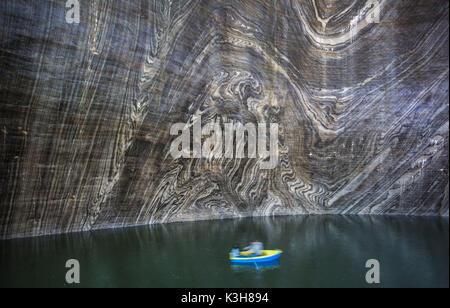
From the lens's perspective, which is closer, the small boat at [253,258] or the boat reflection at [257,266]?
the boat reflection at [257,266]

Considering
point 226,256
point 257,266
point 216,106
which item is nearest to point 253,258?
point 257,266

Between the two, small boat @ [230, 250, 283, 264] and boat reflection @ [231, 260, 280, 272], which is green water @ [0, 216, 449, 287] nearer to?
boat reflection @ [231, 260, 280, 272]


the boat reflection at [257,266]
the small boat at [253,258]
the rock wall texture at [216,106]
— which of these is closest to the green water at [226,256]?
the boat reflection at [257,266]

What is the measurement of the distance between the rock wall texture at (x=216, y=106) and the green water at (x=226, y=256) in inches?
42.6

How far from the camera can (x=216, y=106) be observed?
11.9 metres

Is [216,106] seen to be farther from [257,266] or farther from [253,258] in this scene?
[257,266]

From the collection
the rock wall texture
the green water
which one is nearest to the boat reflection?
the green water

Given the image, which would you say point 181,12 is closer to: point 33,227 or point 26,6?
point 26,6

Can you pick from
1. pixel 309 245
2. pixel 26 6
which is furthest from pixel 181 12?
pixel 309 245

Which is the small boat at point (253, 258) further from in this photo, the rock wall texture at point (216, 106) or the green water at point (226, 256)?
the rock wall texture at point (216, 106)

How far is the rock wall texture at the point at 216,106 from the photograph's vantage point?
835 cm

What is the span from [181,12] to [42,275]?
22.8ft
